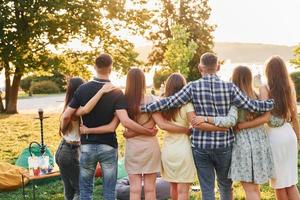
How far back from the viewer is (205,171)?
5.67 meters

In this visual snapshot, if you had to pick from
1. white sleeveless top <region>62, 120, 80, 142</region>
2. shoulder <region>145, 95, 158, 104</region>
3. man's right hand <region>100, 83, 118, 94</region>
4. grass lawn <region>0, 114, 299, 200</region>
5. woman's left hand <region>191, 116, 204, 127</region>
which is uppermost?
man's right hand <region>100, 83, 118, 94</region>

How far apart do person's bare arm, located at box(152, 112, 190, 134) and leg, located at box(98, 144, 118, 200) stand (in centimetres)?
56

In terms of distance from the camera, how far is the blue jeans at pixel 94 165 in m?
5.65

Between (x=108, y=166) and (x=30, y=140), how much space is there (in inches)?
402

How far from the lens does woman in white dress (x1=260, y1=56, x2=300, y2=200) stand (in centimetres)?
585


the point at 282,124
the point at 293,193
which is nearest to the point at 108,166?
the point at 282,124

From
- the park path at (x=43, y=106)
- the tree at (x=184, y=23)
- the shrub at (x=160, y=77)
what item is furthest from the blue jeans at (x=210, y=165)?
the tree at (x=184, y=23)

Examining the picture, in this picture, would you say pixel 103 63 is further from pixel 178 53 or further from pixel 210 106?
pixel 178 53

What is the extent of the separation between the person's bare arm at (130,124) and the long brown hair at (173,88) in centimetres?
24

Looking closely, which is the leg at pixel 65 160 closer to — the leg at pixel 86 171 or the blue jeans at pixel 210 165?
the leg at pixel 86 171

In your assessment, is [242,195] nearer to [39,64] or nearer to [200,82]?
[200,82]

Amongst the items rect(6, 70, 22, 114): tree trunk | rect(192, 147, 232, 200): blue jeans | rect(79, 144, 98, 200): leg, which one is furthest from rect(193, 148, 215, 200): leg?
rect(6, 70, 22, 114): tree trunk

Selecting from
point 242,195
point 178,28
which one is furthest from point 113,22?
point 242,195

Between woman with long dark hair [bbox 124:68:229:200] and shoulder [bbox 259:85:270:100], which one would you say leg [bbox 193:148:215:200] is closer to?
woman with long dark hair [bbox 124:68:229:200]
